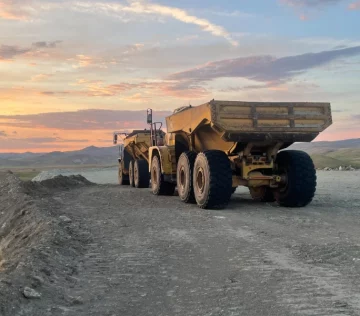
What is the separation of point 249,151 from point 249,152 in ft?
0.17

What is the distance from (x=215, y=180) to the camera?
11062mm

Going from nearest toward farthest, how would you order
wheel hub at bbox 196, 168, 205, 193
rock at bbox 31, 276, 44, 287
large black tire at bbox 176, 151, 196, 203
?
rock at bbox 31, 276, 44, 287 → wheel hub at bbox 196, 168, 205, 193 → large black tire at bbox 176, 151, 196, 203

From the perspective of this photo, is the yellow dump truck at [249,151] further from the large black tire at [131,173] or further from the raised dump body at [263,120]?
the large black tire at [131,173]

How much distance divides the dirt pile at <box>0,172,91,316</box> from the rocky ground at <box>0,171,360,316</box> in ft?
0.06

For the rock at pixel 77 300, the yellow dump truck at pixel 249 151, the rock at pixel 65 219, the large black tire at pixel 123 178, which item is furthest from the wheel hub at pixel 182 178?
the large black tire at pixel 123 178

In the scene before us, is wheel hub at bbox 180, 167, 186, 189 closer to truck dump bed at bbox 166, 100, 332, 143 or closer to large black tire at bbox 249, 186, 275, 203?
truck dump bed at bbox 166, 100, 332, 143

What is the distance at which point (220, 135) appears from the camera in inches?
441

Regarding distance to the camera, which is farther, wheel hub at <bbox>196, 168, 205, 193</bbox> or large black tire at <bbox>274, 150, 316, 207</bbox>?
large black tire at <bbox>274, 150, 316, 207</bbox>

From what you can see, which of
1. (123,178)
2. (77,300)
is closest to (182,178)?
(77,300)

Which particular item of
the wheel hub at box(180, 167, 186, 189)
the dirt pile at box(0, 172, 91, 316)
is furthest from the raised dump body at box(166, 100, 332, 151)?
the dirt pile at box(0, 172, 91, 316)

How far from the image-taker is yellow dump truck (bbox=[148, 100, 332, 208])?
11.0 metres

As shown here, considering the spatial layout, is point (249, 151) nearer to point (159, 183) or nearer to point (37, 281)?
point (159, 183)

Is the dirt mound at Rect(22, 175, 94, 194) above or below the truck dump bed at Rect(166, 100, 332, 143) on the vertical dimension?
below

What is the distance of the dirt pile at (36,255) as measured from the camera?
15.6ft
